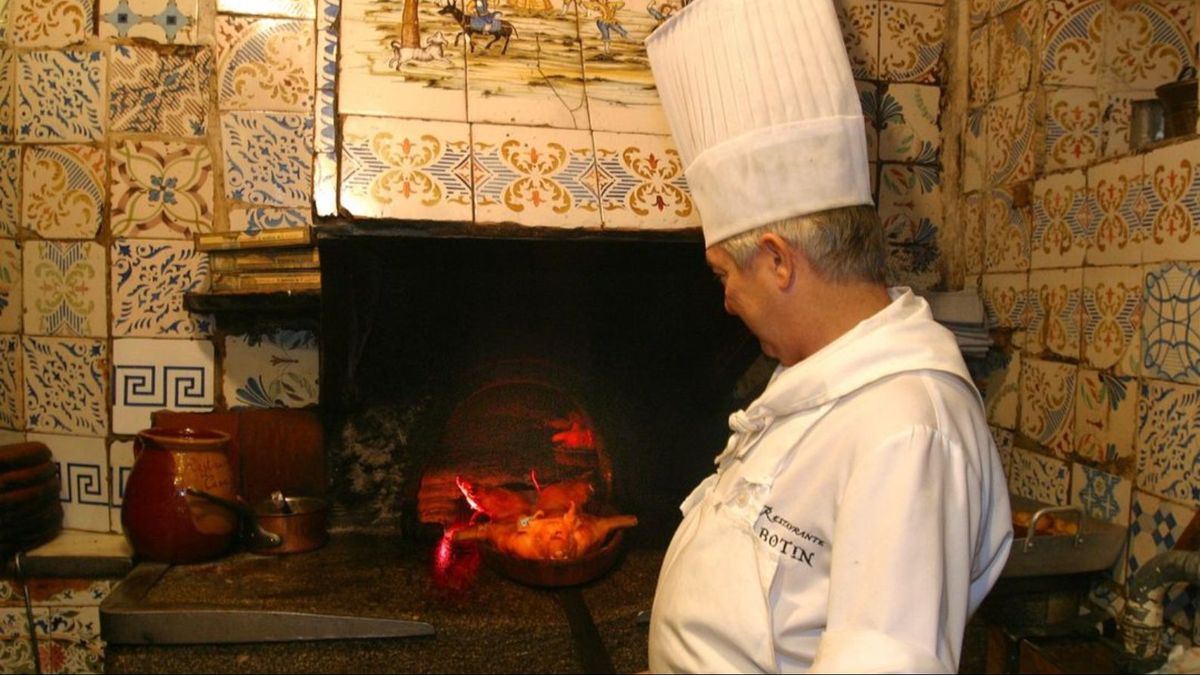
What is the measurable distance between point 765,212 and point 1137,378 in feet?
4.12

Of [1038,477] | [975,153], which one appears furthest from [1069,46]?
[1038,477]

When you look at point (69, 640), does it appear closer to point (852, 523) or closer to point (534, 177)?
point (534, 177)

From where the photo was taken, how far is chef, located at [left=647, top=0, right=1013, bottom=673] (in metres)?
0.87

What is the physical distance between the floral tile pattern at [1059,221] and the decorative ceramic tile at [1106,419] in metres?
0.32

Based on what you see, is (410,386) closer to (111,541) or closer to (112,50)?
(111,541)

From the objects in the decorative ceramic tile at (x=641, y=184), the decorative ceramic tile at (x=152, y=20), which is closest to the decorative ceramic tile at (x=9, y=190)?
the decorative ceramic tile at (x=152, y=20)

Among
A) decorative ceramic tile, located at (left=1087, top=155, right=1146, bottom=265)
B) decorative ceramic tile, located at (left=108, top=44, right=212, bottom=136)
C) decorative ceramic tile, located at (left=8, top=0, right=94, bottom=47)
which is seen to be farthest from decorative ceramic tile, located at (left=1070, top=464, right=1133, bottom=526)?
decorative ceramic tile, located at (left=8, top=0, right=94, bottom=47)

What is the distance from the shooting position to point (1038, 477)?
2.16 meters

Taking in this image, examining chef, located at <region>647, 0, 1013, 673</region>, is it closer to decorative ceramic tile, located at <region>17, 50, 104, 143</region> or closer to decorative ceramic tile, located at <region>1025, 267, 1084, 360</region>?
decorative ceramic tile, located at <region>1025, 267, 1084, 360</region>

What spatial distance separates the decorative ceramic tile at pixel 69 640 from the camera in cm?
214

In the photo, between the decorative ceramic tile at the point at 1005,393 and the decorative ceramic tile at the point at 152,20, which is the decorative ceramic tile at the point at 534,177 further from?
the decorative ceramic tile at the point at 1005,393

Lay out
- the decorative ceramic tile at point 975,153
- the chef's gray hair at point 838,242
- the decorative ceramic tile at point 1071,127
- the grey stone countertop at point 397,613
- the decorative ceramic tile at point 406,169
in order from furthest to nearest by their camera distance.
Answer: the decorative ceramic tile at point 975,153 < the decorative ceramic tile at point 1071,127 < the decorative ceramic tile at point 406,169 < the grey stone countertop at point 397,613 < the chef's gray hair at point 838,242

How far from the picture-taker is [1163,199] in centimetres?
173

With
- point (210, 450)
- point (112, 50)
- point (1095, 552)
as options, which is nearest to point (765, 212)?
point (1095, 552)
